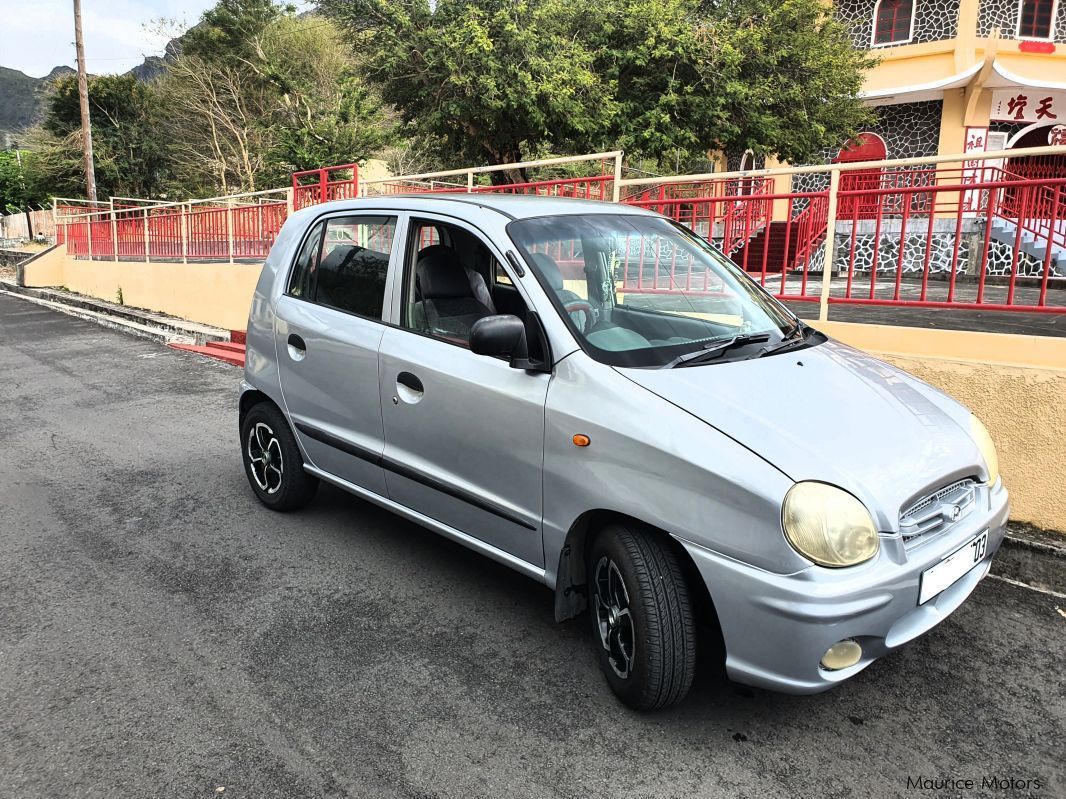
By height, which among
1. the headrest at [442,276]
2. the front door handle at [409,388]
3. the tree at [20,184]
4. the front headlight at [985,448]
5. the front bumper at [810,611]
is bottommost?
the front bumper at [810,611]

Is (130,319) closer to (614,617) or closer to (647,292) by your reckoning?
(647,292)

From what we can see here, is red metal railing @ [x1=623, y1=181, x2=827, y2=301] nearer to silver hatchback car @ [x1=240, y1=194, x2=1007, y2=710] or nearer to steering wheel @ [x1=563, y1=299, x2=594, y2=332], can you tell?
silver hatchback car @ [x1=240, y1=194, x2=1007, y2=710]

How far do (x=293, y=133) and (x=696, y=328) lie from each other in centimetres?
2612

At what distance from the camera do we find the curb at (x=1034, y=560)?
3.82 metres

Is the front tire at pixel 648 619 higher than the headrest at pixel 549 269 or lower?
lower

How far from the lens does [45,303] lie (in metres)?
18.1

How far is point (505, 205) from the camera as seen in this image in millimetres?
3492

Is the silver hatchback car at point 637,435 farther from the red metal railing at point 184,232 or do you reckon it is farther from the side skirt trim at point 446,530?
the red metal railing at point 184,232

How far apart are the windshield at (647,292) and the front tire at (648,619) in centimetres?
66

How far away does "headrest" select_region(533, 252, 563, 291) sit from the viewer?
3070mm

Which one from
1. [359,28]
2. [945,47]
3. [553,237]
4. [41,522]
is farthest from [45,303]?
[945,47]

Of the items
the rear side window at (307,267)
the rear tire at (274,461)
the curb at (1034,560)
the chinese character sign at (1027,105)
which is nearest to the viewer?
the curb at (1034,560)

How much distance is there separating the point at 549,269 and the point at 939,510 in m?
1.65

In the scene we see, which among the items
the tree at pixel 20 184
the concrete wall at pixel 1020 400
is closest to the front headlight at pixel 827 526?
the concrete wall at pixel 1020 400
